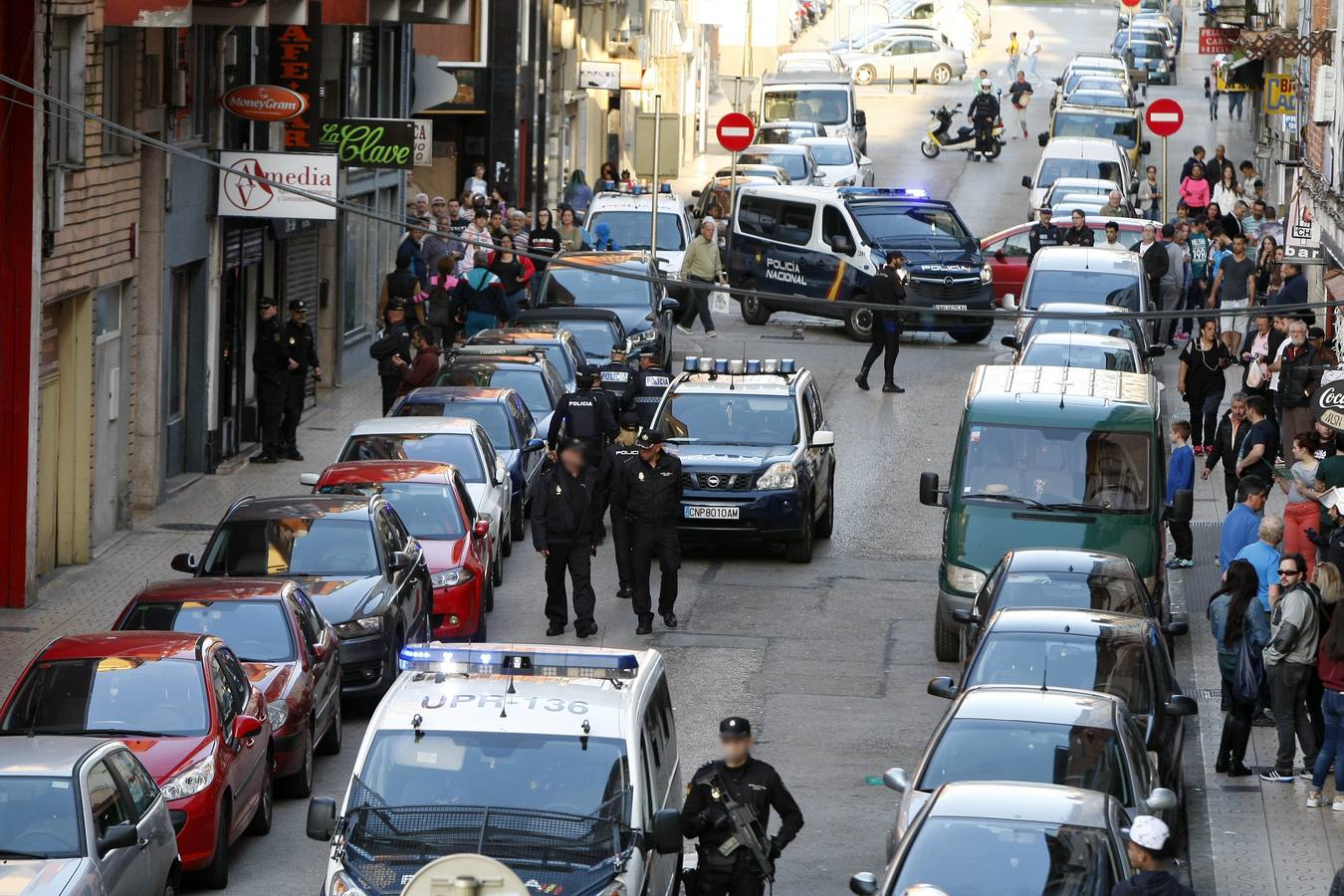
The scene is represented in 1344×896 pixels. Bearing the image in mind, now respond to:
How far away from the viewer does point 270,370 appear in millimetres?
27047

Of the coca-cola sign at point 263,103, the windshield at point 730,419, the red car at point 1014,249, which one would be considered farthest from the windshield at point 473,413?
the red car at point 1014,249

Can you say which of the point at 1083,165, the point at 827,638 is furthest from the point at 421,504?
the point at 1083,165

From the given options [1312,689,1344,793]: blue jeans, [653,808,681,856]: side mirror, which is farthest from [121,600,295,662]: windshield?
[1312,689,1344,793]: blue jeans

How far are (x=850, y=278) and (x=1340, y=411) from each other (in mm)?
17009

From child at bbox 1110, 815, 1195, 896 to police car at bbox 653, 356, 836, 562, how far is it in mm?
11425

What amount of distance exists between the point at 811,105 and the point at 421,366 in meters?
35.1

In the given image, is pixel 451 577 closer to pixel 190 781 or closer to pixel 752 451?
pixel 752 451

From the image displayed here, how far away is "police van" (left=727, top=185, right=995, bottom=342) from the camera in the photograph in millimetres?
35969

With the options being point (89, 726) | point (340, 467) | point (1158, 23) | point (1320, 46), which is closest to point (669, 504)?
point (340, 467)

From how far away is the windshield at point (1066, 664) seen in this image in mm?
14500

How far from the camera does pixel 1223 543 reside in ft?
59.7

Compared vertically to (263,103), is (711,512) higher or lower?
Answer: lower

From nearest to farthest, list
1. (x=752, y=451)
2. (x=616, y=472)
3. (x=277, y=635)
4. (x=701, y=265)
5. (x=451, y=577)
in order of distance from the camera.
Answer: (x=277, y=635) < (x=451, y=577) < (x=616, y=472) < (x=752, y=451) < (x=701, y=265)

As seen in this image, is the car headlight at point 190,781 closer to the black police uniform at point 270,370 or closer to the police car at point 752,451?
the police car at point 752,451
